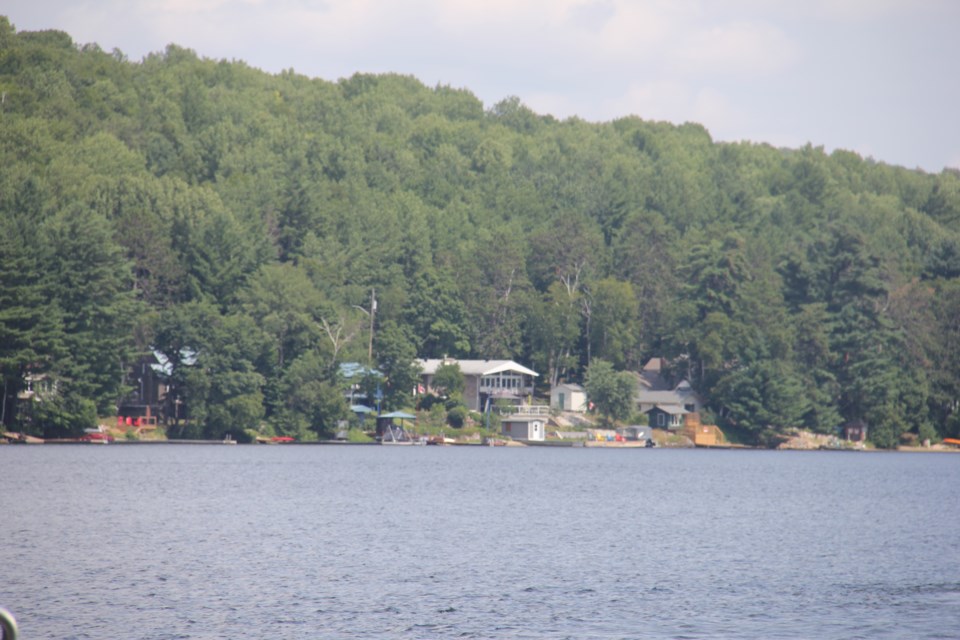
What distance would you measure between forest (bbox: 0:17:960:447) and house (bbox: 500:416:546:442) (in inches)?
418

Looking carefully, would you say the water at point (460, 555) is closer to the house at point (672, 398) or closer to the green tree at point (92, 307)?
the green tree at point (92, 307)

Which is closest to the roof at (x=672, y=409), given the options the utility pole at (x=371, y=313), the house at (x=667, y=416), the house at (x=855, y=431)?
the house at (x=667, y=416)

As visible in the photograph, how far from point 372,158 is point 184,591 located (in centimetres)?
12772

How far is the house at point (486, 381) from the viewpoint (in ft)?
363

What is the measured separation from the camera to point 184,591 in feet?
94.5

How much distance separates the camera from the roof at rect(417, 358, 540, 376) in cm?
11025

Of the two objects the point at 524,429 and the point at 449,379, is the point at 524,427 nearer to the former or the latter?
the point at 524,429

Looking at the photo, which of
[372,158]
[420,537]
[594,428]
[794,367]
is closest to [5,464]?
[420,537]

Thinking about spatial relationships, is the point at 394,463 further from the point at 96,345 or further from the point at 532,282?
the point at 532,282

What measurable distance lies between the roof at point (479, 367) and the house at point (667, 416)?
1135 cm

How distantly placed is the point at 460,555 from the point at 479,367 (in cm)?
7620

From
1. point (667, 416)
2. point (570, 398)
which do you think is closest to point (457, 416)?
point (570, 398)

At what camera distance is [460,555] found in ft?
117

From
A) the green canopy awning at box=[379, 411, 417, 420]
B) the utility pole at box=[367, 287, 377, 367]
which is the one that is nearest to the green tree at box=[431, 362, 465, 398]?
the green canopy awning at box=[379, 411, 417, 420]
